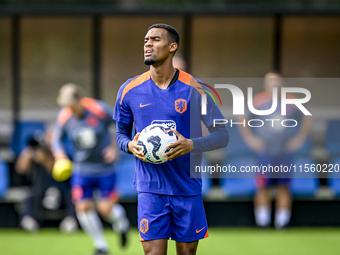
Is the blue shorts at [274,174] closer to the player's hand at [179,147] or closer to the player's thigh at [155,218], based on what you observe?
the player's thigh at [155,218]

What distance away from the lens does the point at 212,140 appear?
3.20m

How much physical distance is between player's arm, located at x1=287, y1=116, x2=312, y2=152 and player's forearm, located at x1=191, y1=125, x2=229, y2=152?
382cm

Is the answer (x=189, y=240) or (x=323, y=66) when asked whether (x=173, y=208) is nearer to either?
(x=189, y=240)

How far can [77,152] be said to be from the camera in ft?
20.3

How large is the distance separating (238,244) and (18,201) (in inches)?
132

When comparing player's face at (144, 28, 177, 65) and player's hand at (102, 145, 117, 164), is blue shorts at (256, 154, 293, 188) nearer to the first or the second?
player's hand at (102, 145, 117, 164)

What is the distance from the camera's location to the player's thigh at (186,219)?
3219mm

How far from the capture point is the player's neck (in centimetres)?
328

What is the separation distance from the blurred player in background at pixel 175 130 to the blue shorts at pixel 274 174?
376 centimetres

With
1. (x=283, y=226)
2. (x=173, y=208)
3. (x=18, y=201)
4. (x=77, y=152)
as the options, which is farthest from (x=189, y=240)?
(x=18, y=201)

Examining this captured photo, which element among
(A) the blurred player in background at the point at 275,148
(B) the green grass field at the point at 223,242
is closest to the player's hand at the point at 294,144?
(A) the blurred player in background at the point at 275,148

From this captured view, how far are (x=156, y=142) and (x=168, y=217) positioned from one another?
0.53 m

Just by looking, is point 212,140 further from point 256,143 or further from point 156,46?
point 256,143

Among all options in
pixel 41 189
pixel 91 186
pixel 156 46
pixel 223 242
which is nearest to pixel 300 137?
pixel 223 242
